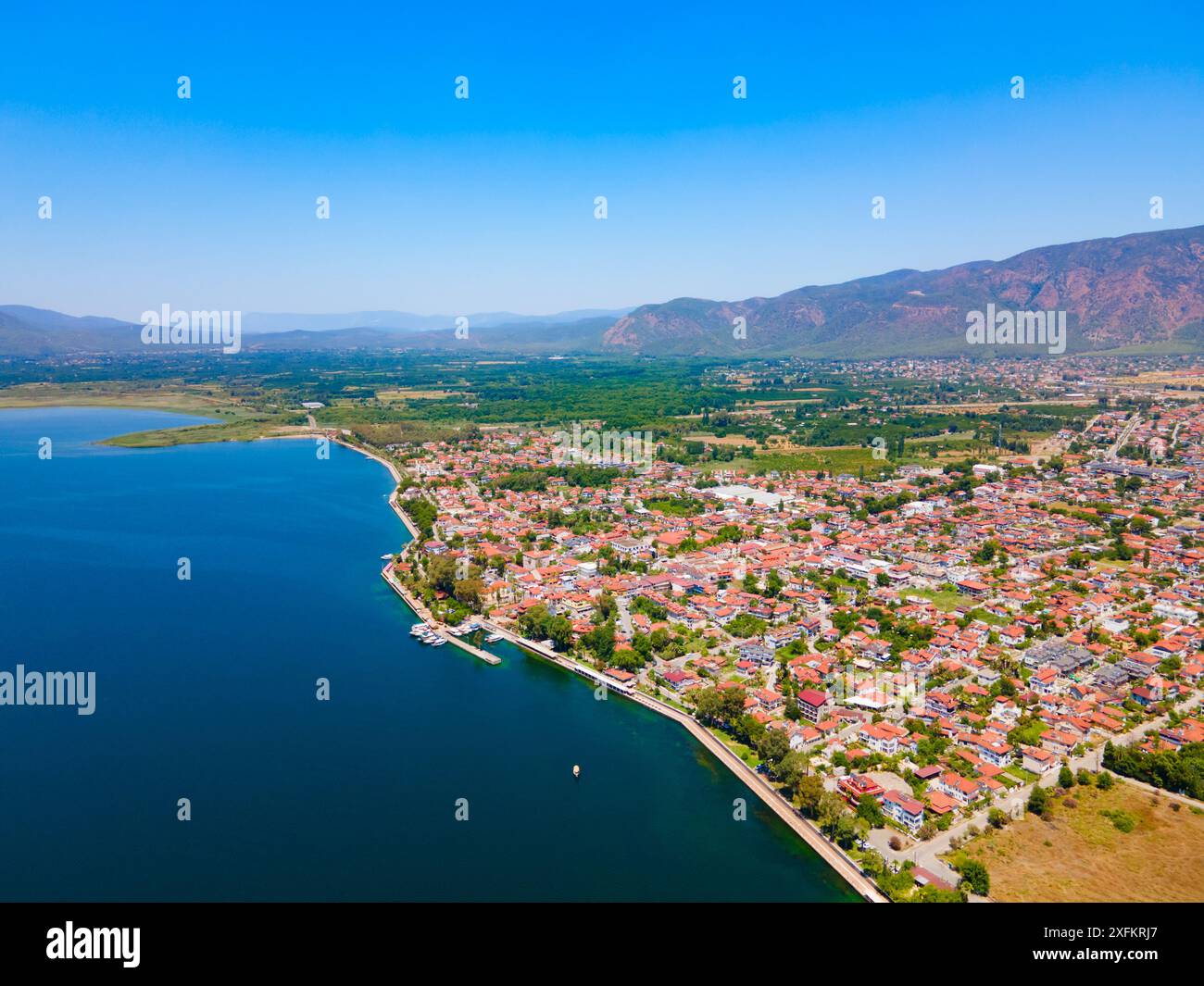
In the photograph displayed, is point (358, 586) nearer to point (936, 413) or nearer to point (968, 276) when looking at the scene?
point (936, 413)

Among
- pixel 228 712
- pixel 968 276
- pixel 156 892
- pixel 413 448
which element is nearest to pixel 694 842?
pixel 156 892

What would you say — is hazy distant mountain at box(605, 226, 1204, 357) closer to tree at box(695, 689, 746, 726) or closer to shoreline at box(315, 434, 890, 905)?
shoreline at box(315, 434, 890, 905)

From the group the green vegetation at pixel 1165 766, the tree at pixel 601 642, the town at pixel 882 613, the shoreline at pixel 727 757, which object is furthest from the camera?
the tree at pixel 601 642
